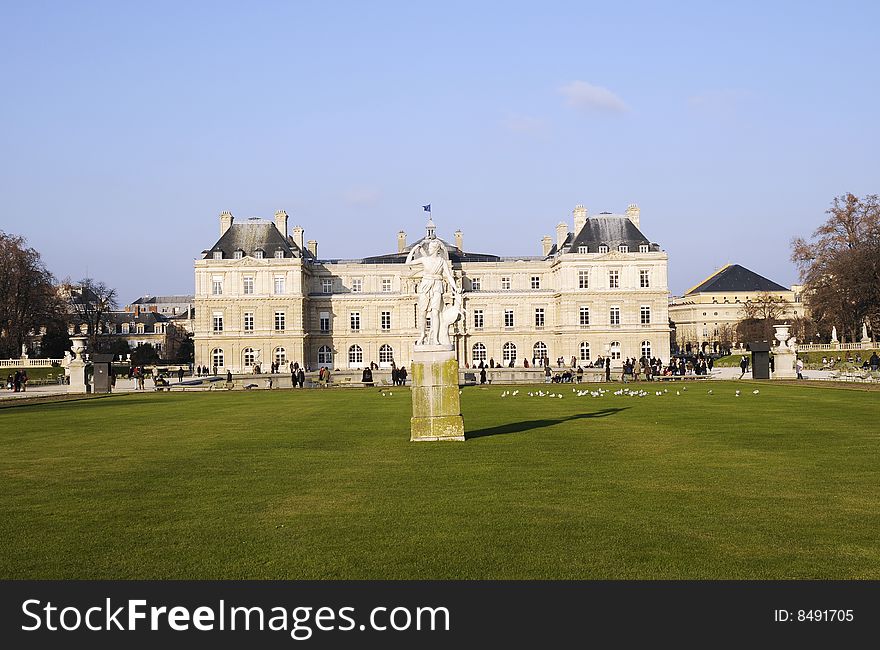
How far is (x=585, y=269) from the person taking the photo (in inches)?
3396

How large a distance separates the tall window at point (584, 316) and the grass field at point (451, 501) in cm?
6348

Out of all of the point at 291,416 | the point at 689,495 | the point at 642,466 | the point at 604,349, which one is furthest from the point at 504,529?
the point at 604,349

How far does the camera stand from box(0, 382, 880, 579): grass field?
8664 mm

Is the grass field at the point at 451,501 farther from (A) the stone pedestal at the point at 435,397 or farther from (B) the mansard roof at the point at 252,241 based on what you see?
(B) the mansard roof at the point at 252,241

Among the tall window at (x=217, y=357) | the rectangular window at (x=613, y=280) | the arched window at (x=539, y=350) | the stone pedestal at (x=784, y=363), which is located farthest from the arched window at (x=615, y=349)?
the tall window at (x=217, y=357)

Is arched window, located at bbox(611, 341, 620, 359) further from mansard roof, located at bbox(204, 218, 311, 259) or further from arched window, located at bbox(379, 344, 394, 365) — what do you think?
mansard roof, located at bbox(204, 218, 311, 259)

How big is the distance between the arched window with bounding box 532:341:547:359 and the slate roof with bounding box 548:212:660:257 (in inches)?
360

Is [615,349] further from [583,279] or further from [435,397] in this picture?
[435,397]

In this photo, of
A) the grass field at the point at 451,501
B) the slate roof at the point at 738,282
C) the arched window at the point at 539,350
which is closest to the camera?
the grass field at the point at 451,501

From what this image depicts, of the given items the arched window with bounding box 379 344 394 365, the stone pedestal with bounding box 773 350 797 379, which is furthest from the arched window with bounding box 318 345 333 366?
the stone pedestal with bounding box 773 350 797 379

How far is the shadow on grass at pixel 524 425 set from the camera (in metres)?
21.1

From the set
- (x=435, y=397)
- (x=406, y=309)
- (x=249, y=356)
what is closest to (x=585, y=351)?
(x=406, y=309)

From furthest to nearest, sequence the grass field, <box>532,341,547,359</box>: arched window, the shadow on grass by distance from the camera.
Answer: <box>532,341,547,359</box>: arched window → the shadow on grass → the grass field
